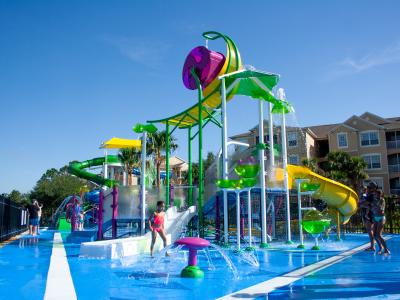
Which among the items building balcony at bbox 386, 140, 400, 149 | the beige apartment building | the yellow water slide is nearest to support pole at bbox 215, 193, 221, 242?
the yellow water slide

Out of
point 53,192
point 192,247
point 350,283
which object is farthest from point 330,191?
point 53,192

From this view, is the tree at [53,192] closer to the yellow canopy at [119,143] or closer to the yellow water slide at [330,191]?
the yellow canopy at [119,143]

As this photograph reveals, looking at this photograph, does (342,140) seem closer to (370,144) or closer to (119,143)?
(370,144)

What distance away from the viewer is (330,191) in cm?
1594

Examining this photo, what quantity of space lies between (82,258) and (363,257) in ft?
25.8

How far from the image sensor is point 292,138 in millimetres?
43188

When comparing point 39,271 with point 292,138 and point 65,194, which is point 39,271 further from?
point 65,194

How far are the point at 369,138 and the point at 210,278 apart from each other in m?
38.4

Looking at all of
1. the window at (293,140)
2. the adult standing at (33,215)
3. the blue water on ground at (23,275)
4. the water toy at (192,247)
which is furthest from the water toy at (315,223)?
the window at (293,140)

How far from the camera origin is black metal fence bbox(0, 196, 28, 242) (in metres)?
17.2

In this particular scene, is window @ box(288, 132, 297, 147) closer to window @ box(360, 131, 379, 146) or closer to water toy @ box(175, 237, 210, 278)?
window @ box(360, 131, 379, 146)

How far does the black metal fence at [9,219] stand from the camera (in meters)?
17.2

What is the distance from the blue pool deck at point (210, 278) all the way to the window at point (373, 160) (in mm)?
32298

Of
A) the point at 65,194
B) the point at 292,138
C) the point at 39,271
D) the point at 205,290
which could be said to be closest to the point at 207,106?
the point at 39,271
